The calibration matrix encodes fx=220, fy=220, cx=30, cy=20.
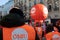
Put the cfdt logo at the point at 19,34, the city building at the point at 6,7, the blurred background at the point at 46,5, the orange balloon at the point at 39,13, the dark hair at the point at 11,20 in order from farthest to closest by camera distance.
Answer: the blurred background at the point at 46,5, the city building at the point at 6,7, the orange balloon at the point at 39,13, the cfdt logo at the point at 19,34, the dark hair at the point at 11,20

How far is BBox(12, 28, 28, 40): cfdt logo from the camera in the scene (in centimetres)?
177

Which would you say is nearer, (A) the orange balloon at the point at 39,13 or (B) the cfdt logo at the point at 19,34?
(B) the cfdt logo at the point at 19,34

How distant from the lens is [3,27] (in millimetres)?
1714

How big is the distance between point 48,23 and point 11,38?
7.26ft

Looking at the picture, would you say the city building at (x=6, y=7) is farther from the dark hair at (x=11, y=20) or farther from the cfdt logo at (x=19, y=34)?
the dark hair at (x=11, y=20)

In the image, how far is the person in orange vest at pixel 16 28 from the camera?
1.68 m

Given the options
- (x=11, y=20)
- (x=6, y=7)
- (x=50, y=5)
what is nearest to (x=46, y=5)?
(x=50, y=5)

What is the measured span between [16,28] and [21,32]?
0.25 feet

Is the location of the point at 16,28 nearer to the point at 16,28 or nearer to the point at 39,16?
the point at 16,28

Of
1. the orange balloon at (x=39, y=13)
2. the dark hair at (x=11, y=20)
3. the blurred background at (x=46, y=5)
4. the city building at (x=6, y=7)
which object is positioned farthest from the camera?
the blurred background at (x=46, y=5)

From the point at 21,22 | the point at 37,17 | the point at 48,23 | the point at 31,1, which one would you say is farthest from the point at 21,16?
the point at 31,1

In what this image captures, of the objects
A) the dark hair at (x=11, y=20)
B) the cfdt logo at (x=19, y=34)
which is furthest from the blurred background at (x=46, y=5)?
the dark hair at (x=11, y=20)

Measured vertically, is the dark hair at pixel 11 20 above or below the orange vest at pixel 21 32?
above

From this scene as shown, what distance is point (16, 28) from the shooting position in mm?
1761
